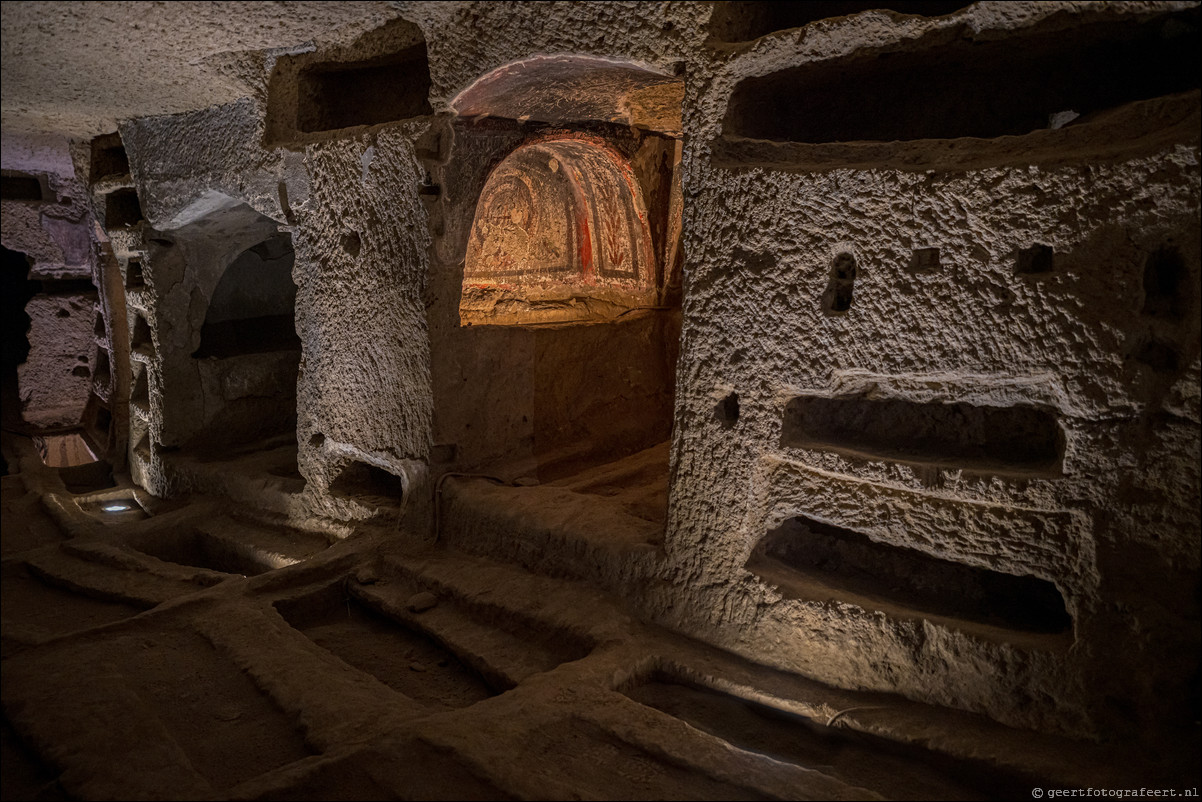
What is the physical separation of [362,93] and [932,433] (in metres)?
3.14

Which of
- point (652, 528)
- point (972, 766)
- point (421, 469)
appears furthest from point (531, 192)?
point (972, 766)

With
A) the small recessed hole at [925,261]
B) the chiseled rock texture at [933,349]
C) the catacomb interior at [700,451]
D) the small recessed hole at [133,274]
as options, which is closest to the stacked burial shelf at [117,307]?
the small recessed hole at [133,274]

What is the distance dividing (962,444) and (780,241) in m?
0.81

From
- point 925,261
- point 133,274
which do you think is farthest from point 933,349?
point 133,274

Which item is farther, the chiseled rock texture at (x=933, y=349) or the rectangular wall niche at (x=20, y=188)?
the rectangular wall niche at (x=20, y=188)

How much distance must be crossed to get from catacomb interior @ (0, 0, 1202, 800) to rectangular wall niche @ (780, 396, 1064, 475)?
0.04 ft

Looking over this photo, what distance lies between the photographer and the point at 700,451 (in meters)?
2.69

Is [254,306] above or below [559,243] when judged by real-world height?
below

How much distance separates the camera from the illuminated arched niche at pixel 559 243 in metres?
4.84

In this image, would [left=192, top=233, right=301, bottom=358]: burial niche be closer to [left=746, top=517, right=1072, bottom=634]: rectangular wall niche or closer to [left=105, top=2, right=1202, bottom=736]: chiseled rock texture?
[left=105, top=2, right=1202, bottom=736]: chiseled rock texture

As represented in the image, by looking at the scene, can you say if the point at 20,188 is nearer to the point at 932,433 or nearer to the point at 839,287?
the point at 839,287

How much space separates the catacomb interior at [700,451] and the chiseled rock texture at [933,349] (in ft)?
0.03

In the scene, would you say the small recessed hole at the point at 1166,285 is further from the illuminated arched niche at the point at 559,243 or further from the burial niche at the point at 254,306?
the burial niche at the point at 254,306

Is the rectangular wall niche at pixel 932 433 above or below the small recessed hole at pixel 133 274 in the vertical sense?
below
